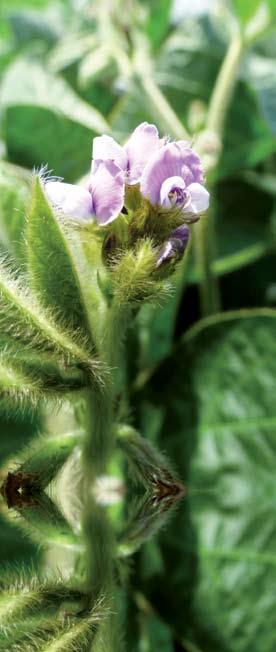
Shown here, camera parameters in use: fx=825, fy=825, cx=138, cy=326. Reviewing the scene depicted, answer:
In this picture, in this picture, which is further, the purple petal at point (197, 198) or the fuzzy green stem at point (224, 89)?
the fuzzy green stem at point (224, 89)

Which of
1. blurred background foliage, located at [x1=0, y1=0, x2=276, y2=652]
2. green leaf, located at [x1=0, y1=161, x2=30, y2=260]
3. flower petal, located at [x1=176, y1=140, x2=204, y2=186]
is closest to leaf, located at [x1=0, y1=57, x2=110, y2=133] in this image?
blurred background foliage, located at [x1=0, y1=0, x2=276, y2=652]

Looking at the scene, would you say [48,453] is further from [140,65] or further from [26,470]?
[140,65]

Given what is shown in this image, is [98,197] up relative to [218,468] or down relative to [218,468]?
up

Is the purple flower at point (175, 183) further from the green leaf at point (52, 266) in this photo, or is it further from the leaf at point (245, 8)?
the leaf at point (245, 8)

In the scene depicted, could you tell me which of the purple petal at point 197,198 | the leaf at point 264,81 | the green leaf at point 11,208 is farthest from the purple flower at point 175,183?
the leaf at point 264,81

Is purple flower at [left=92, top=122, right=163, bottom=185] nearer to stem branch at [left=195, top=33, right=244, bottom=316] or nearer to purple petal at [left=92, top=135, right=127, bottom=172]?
purple petal at [left=92, top=135, right=127, bottom=172]

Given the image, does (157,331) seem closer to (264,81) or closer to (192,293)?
(192,293)

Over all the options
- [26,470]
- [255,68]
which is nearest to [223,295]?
[255,68]

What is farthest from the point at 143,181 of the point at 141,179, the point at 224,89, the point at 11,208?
the point at 224,89
